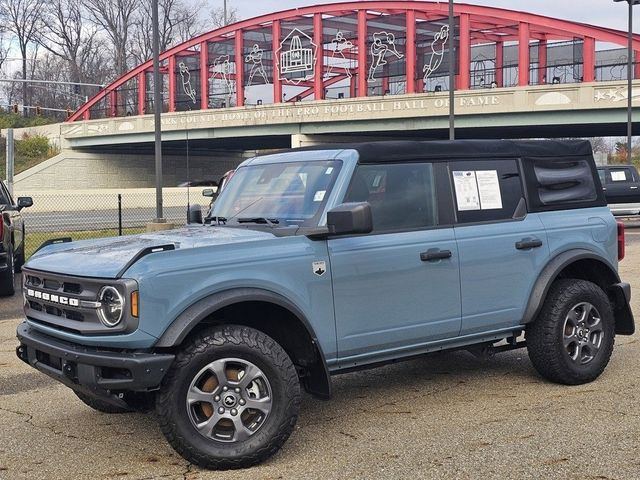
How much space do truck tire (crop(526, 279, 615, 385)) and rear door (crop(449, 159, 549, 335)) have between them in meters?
0.27

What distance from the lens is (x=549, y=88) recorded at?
37.5 meters

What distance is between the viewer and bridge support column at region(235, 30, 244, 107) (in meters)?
56.5

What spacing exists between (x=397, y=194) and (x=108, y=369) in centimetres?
219

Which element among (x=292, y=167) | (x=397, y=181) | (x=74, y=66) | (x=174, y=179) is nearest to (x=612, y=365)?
(x=397, y=181)

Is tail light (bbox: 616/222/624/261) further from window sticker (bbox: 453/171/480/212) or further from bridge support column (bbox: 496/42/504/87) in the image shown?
bridge support column (bbox: 496/42/504/87)

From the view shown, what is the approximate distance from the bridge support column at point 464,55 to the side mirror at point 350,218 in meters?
43.7

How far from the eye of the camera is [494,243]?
548cm

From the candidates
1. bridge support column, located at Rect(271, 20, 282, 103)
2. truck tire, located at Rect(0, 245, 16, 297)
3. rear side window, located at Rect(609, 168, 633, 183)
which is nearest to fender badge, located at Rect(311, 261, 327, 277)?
truck tire, located at Rect(0, 245, 16, 297)

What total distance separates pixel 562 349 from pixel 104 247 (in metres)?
3.31

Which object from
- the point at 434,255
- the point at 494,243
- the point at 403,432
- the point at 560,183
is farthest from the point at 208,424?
the point at 560,183

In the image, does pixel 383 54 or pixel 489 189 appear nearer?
pixel 489 189

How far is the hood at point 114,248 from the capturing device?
165 inches

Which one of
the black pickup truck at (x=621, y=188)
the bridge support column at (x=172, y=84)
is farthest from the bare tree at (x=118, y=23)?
the black pickup truck at (x=621, y=188)

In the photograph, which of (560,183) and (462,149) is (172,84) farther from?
(462,149)
